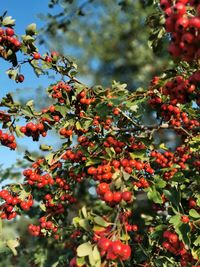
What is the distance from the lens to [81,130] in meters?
4.73

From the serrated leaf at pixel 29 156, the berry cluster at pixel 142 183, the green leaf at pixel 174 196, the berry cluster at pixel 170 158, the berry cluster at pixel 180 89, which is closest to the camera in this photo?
the berry cluster at pixel 180 89

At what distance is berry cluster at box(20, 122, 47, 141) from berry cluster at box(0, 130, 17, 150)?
0.15 meters

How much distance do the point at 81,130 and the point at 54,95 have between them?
0.51 metres

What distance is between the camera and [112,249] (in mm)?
2689

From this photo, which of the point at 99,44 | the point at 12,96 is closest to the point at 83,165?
the point at 12,96

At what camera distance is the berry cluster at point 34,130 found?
449 cm

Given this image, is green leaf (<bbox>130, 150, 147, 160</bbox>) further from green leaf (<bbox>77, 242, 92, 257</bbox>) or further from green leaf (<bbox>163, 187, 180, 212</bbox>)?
green leaf (<bbox>77, 242, 92, 257</bbox>)

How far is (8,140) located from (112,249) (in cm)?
227

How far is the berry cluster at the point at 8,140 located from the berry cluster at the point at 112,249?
215cm

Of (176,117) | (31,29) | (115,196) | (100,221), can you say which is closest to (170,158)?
(176,117)

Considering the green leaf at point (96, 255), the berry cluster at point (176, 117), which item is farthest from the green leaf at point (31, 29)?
the green leaf at point (96, 255)

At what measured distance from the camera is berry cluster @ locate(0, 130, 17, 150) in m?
4.52

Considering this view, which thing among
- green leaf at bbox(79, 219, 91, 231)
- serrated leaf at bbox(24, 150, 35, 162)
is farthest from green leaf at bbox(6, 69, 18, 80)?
green leaf at bbox(79, 219, 91, 231)

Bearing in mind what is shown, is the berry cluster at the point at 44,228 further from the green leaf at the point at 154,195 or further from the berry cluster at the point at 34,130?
the green leaf at the point at 154,195
